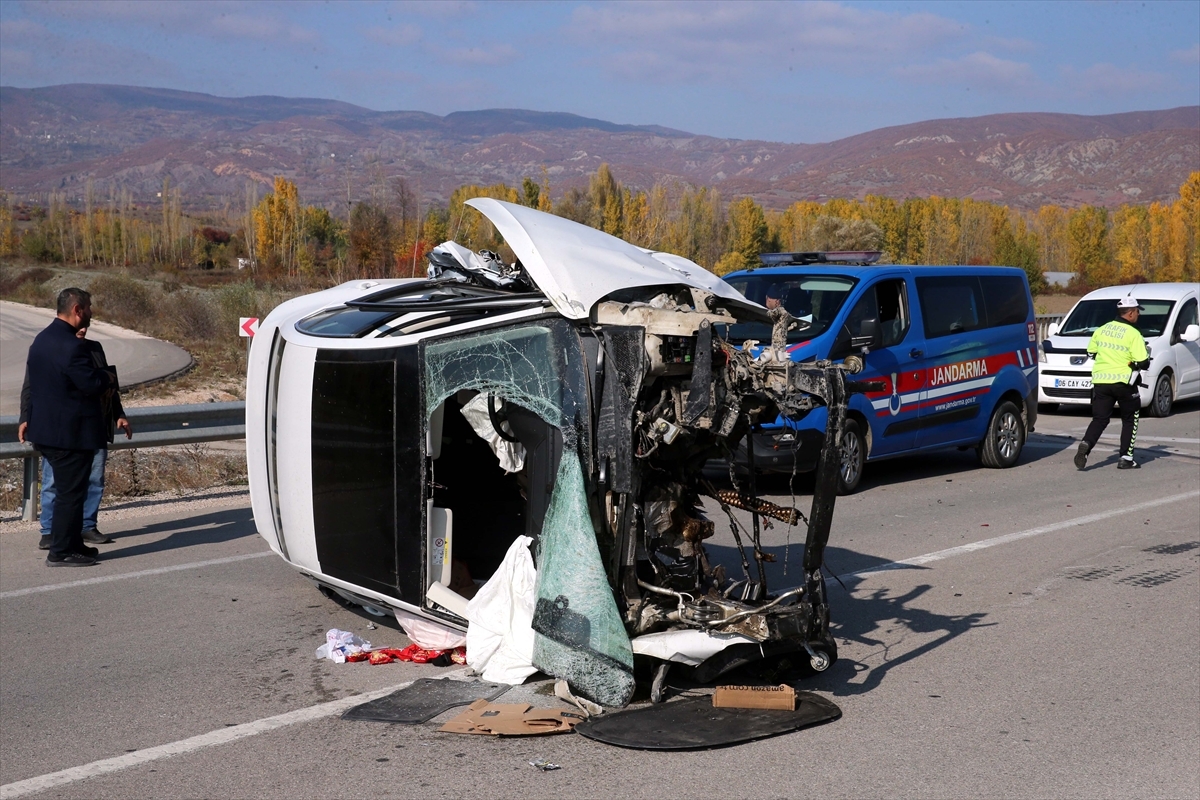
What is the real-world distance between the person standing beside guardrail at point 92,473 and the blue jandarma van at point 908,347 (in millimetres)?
5155

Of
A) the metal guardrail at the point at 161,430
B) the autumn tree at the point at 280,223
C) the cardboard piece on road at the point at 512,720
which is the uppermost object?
the autumn tree at the point at 280,223

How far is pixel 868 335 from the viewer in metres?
10.7

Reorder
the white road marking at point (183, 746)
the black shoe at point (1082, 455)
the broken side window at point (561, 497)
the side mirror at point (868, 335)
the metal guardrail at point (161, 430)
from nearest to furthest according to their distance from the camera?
the white road marking at point (183, 746) → the broken side window at point (561, 497) → the metal guardrail at point (161, 430) → the side mirror at point (868, 335) → the black shoe at point (1082, 455)

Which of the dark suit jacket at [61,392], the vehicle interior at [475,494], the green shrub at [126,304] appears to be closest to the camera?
the vehicle interior at [475,494]

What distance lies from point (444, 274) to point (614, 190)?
59.4 metres

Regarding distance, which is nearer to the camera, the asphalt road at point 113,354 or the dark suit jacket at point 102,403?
the dark suit jacket at point 102,403

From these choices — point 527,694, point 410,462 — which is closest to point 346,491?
point 410,462

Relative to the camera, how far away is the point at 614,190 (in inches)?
2549

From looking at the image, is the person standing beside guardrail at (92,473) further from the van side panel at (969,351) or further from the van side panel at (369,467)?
the van side panel at (969,351)

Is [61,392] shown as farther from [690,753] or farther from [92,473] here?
[690,753]

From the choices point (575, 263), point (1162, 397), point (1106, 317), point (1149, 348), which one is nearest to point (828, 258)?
point (575, 263)

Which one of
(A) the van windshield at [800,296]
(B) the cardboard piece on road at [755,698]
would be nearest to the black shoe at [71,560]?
(B) the cardboard piece on road at [755,698]

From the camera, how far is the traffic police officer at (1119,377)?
12.2 m

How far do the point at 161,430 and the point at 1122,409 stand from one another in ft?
33.4
